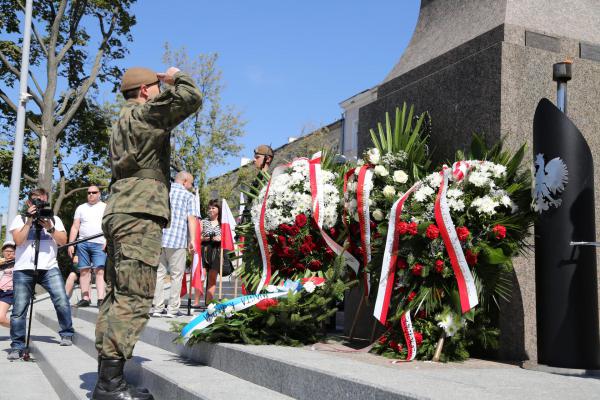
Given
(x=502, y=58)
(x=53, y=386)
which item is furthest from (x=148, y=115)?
(x=53, y=386)

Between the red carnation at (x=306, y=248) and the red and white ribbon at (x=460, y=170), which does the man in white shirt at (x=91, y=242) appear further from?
the red and white ribbon at (x=460, y=170)

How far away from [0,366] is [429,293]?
4.77 m

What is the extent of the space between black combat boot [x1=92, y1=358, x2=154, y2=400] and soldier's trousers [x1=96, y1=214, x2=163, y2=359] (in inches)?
1.8

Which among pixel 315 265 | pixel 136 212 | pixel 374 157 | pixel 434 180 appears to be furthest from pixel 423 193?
pixel 136 212

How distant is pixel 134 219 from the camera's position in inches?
146

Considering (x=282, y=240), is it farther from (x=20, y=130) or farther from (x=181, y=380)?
(x=20, y=130)

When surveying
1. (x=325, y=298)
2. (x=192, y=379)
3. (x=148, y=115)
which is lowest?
(x=192, y=379)

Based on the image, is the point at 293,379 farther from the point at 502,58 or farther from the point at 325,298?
the point at 502,58

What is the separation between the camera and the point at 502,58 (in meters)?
4.66

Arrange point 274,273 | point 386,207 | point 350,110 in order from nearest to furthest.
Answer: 1. point 386,207
2. point 274,273
3. point 350,110

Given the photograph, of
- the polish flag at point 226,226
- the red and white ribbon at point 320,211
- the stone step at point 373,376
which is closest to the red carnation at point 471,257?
the stone step at point 373,376

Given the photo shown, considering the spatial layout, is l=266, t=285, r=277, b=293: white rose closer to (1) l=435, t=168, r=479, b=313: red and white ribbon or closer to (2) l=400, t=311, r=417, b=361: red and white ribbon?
(2) l=400, t=311, r=417, b=361: red and white ribbon

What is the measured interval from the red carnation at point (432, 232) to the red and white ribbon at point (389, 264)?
257 mm

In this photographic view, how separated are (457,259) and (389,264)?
0.47 meters
